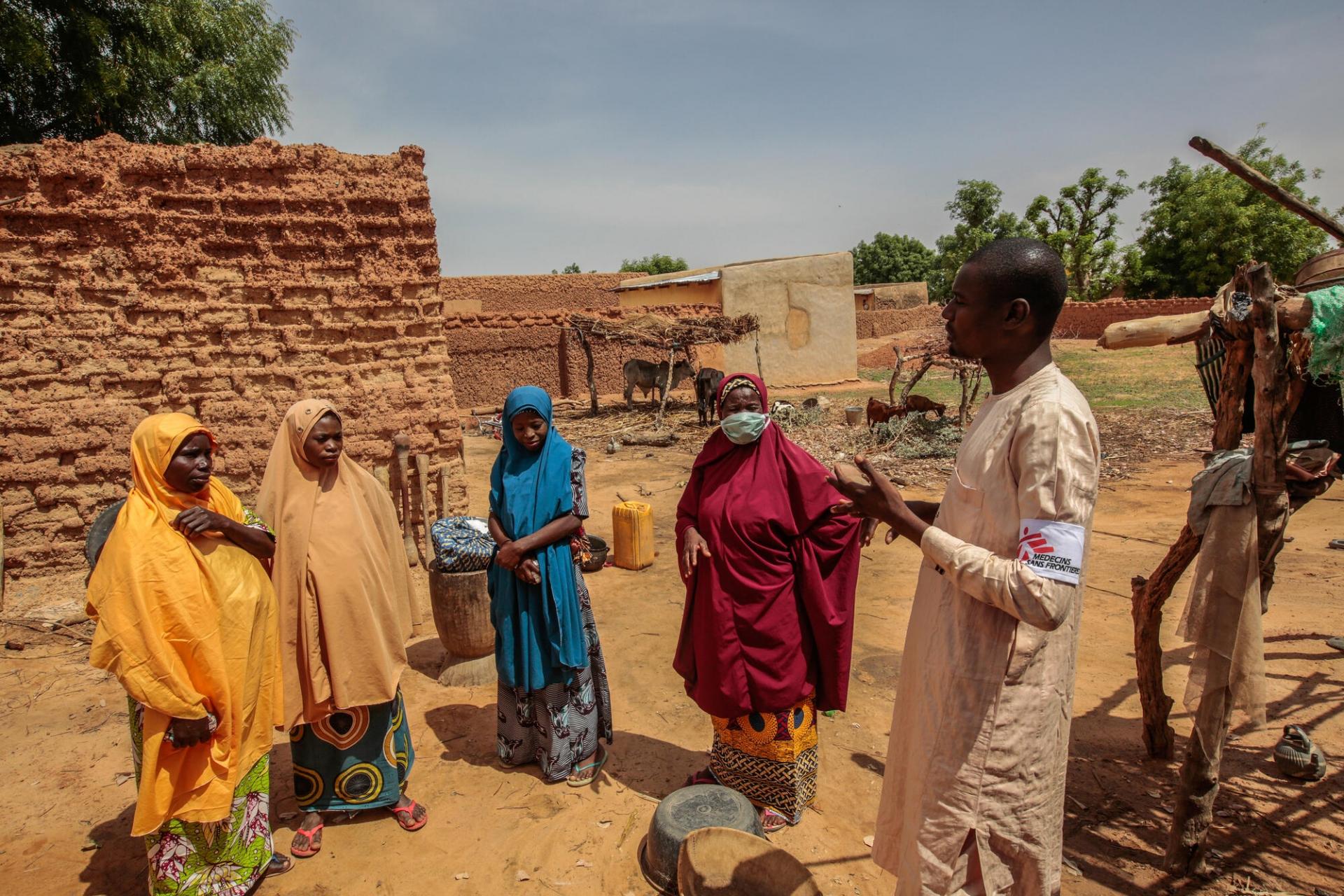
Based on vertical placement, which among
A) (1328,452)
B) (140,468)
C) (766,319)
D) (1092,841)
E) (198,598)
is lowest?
(1092,841)

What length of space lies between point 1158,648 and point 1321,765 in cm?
86

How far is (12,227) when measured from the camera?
4926mm

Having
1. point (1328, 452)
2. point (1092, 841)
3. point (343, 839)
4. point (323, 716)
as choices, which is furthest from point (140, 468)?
point (1328, 452)

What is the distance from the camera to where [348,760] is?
10.2 ft

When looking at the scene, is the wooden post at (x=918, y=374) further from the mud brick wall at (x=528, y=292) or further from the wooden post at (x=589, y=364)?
the mud brick wall at (x=528, y=292)

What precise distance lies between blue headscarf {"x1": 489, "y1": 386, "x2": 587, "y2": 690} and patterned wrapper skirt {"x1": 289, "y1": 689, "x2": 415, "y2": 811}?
22.3 inches

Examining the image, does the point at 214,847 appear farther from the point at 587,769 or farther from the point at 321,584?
the point at 587,769

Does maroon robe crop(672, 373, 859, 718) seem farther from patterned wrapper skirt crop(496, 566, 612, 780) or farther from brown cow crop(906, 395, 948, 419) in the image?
brown cow crop(906, 395, 948, 419)

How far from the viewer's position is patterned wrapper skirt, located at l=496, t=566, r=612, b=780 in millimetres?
3432

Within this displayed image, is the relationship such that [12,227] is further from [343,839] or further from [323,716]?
[343,839]

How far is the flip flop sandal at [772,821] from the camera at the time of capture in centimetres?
305

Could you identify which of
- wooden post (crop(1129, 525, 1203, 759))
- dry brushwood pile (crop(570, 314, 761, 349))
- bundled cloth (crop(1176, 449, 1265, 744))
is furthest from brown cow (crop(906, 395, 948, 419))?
bundled cloth (crop(1176, 449, 1265, 744))

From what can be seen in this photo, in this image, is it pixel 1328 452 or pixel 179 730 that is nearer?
pixel 179 730

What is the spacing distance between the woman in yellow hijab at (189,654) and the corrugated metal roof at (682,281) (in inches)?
772
